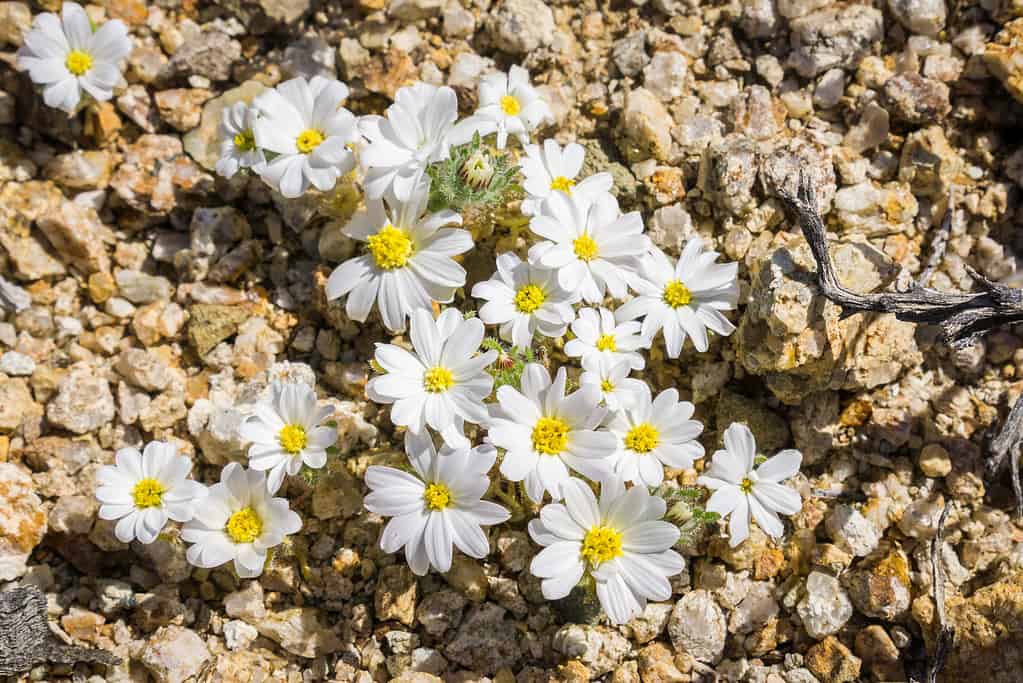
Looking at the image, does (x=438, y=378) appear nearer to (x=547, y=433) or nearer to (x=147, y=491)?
(x=547, y=433)

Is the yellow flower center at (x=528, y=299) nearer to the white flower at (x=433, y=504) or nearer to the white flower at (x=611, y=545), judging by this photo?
the white flower at (x=433, y=504)

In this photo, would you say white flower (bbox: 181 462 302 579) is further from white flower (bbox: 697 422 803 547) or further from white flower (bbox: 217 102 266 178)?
white flower (bbox: 697 422 803 547)

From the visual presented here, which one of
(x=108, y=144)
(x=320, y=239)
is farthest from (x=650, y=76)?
(x=108, y=144)

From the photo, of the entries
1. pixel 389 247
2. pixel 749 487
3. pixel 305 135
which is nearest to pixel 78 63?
pixel 305 135

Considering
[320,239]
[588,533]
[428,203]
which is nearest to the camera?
[588,533]

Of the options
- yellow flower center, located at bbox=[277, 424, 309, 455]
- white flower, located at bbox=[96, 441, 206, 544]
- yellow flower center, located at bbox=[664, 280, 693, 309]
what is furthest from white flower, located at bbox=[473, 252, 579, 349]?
white flower, located at bbox=[96, 441, 206, 544]

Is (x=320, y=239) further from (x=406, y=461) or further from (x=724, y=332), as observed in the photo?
(x=724, y=332)

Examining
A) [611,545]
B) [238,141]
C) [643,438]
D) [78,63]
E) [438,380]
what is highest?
[78,63]
